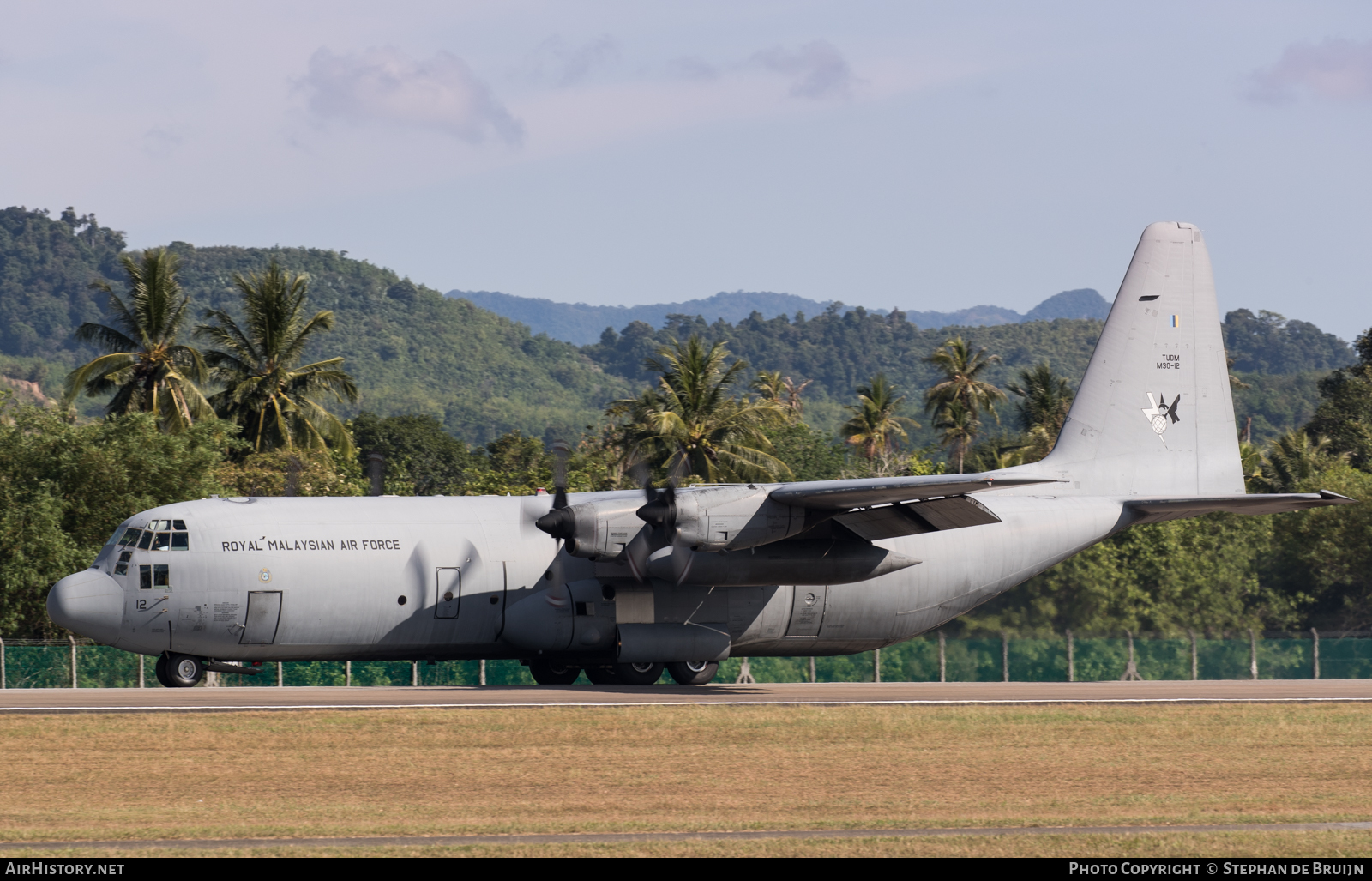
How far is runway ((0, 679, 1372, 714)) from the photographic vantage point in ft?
81.5

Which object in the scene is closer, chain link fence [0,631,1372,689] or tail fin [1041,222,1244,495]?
tail fin [1041,222,1244,495]

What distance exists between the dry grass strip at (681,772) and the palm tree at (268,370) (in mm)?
30491

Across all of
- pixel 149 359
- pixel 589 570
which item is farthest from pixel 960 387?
pixel 589 570

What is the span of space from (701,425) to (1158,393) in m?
23.8

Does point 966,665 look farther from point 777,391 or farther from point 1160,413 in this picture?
point 777,391

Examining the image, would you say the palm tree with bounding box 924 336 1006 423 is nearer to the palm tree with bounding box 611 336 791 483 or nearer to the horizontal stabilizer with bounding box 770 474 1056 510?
the palm tree with bounding box 611 336 791 483

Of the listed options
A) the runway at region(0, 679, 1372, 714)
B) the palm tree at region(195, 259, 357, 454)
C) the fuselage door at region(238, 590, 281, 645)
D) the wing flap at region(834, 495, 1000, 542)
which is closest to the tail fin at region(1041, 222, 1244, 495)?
the runway at region(0, 679, 1372, 714)

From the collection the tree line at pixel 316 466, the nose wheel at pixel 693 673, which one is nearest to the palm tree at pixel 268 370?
the tree line at pixel 316 466

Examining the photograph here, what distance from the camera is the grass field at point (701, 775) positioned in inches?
599

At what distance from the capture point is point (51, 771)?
19359mm

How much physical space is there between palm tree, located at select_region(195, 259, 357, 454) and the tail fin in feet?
94.7

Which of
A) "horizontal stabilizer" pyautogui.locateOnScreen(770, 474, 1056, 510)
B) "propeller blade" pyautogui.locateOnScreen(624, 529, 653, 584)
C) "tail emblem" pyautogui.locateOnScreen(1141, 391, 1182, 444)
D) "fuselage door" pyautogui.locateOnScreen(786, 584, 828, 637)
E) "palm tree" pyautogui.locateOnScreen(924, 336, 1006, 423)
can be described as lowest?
"fuselage door" pyautogui.locateOnScreen(786, 584, 828, 637)

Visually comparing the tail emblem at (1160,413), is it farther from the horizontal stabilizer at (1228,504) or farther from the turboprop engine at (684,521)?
the turboprop engine at (684,521)

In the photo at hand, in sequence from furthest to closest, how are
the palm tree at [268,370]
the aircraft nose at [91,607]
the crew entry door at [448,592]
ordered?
1. the palm tree at [268,370]
2. the crew entry door at [448,592]
3. the aircraft nose at [91,607]
